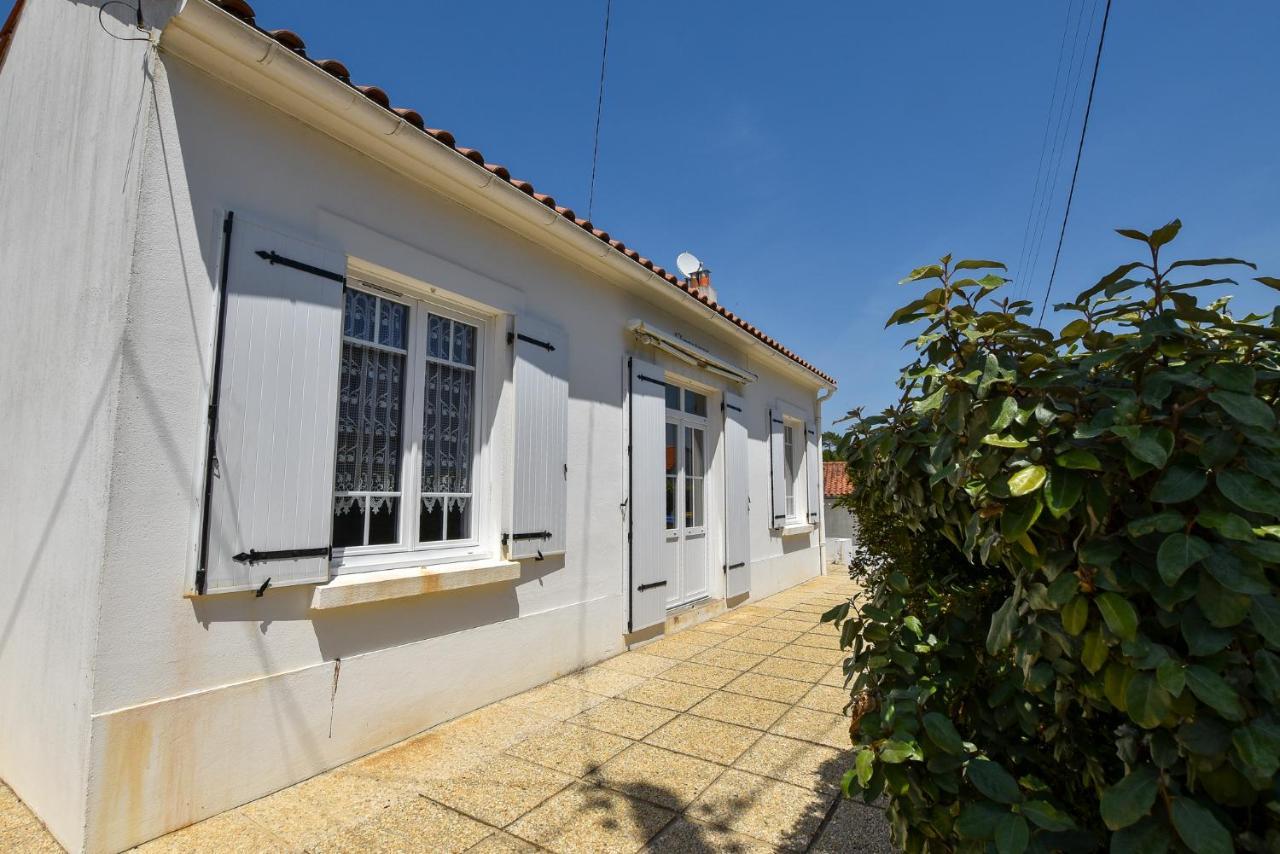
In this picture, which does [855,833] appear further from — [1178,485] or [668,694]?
[1178,485]

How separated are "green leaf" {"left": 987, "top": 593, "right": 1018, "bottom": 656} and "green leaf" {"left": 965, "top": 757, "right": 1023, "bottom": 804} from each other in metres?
0.23

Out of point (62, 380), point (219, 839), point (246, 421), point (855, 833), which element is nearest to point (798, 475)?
point (855, 833)

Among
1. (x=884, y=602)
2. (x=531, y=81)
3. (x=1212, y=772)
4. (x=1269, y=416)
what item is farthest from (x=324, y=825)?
(x=531, y=81)

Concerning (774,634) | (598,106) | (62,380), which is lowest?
(774,634)

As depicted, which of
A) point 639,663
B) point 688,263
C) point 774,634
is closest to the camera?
point 639,663

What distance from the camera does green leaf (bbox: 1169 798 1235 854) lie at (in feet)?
2.97

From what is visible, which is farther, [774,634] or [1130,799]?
[774,634]

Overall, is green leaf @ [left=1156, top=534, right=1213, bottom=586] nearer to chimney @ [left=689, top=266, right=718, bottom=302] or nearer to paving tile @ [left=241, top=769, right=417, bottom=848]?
paving tile @ [left=241, top=769, right=417, bottom=848]

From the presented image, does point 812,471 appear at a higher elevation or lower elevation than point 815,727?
higher

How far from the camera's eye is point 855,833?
101 inches

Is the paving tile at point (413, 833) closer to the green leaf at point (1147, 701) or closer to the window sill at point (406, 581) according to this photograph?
the window sill at point (406, 581)

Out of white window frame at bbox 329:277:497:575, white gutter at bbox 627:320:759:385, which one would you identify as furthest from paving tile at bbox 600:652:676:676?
white gutter at bbox 627:320:759:385

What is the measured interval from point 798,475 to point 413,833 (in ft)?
27.9

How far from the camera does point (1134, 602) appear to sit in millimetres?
1159
